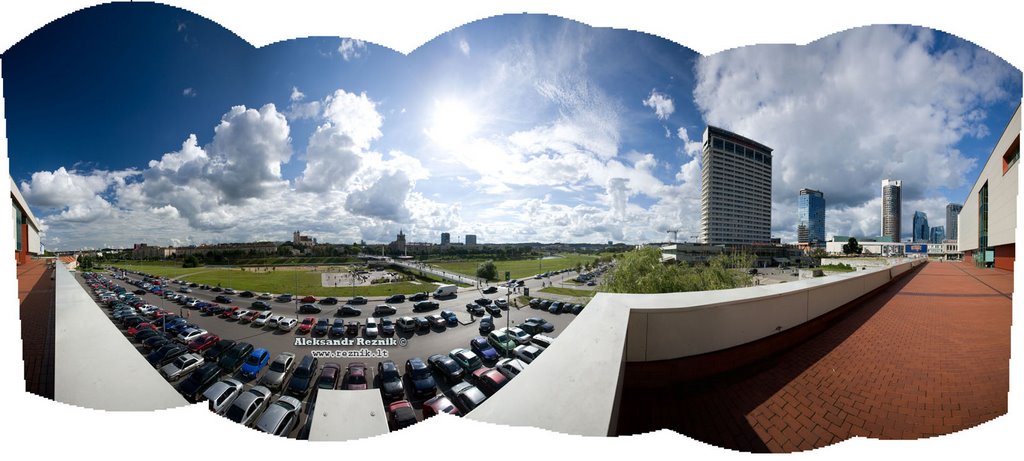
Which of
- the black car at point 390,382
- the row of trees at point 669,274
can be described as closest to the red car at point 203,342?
the black car at point 390,382

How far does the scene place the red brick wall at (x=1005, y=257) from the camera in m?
2.06

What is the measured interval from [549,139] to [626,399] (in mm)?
1681

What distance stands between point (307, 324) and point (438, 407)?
114 cm

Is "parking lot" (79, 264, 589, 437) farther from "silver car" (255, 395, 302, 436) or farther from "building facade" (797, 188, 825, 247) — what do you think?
"building facade" (797, 188, 825, 247)

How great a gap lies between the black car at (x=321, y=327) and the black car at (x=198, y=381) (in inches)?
23.5

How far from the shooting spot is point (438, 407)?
65.1 inches

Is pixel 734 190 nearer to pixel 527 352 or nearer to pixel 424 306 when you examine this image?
pixel 527 352

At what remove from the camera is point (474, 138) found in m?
2.07

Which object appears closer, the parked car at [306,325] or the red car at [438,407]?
the red car at [438,407]

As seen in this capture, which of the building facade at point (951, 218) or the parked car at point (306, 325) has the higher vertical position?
the building facade at point (951, 218)

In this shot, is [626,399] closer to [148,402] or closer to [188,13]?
[148,402]

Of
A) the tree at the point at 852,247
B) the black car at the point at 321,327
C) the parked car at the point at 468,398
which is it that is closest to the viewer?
the parked car at the point at 468,398

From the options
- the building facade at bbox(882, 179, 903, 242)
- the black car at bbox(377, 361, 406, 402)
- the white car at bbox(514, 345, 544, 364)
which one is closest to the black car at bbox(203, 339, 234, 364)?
the black car at bbox(377, 361, 406, 402)

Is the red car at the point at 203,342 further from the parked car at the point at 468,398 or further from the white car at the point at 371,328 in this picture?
the parked car at the point at 468,398
